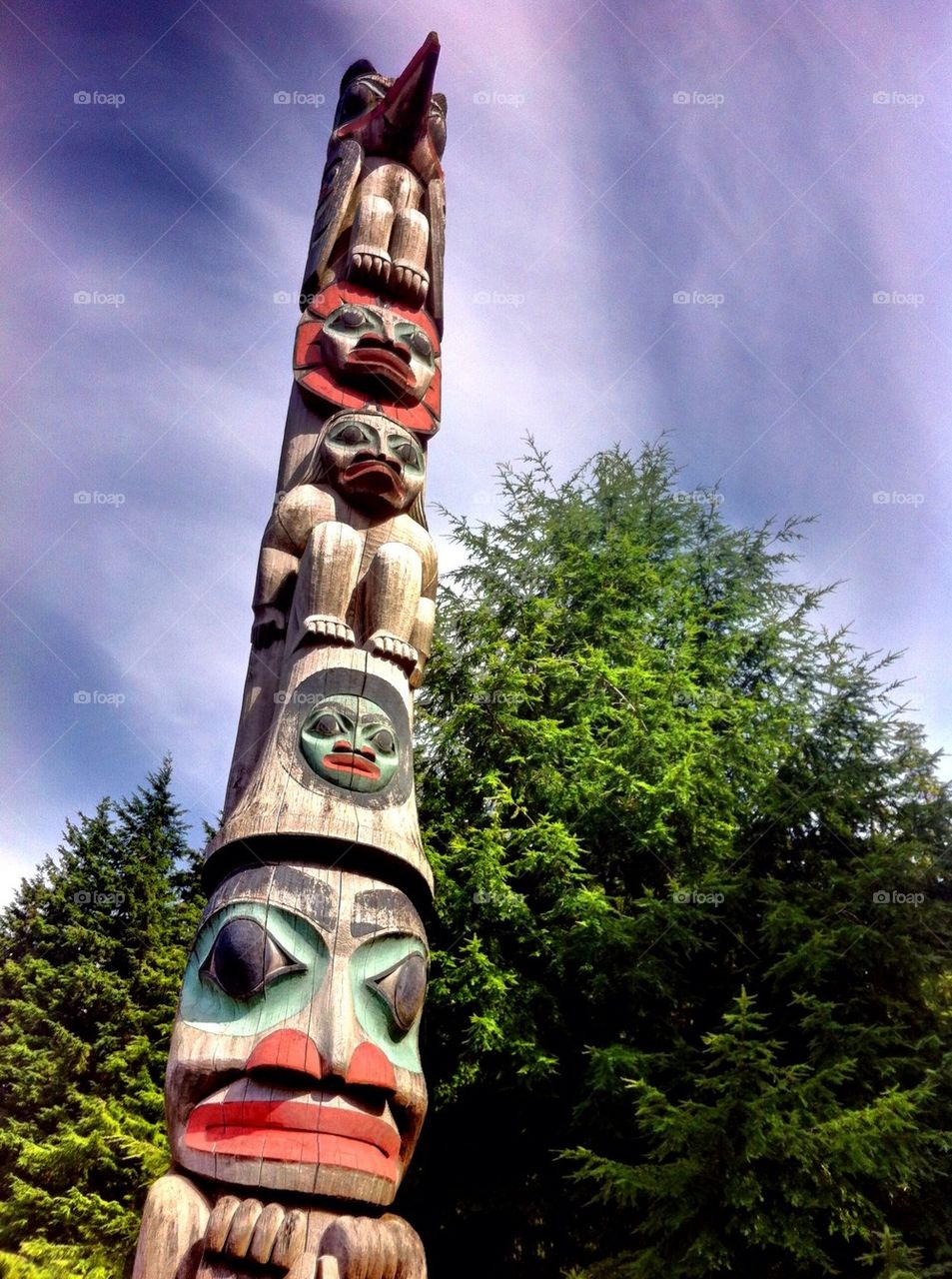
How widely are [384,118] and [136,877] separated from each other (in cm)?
903

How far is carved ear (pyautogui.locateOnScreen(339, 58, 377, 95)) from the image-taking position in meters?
9.20

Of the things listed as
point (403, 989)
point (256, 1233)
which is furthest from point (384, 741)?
point (256, 1233)

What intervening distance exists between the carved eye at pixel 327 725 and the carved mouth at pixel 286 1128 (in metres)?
1.52

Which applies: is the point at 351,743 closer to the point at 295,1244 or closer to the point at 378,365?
the point at 295,1244

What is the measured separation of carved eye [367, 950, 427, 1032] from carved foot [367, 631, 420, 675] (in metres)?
1.68

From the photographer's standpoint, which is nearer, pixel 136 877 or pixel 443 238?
pixel 443 238

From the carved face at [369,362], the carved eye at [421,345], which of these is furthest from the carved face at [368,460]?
the carved eye at [421,345]

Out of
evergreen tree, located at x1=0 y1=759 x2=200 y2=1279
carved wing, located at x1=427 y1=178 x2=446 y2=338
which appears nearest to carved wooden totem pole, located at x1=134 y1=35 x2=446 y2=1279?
carved wing, located at x1=427 y1=178 x2=446 y2=338

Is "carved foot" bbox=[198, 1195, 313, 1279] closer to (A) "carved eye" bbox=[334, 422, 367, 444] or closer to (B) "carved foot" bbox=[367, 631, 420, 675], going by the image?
(B) "carved foot" bbox=[367, 631, 420, 675]

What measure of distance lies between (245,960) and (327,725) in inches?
45.8

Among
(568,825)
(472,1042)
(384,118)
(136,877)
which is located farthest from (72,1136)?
(384,118)

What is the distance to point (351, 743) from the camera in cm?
441

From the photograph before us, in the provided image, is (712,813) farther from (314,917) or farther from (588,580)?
(314,917)

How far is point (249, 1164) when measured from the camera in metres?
3.21
